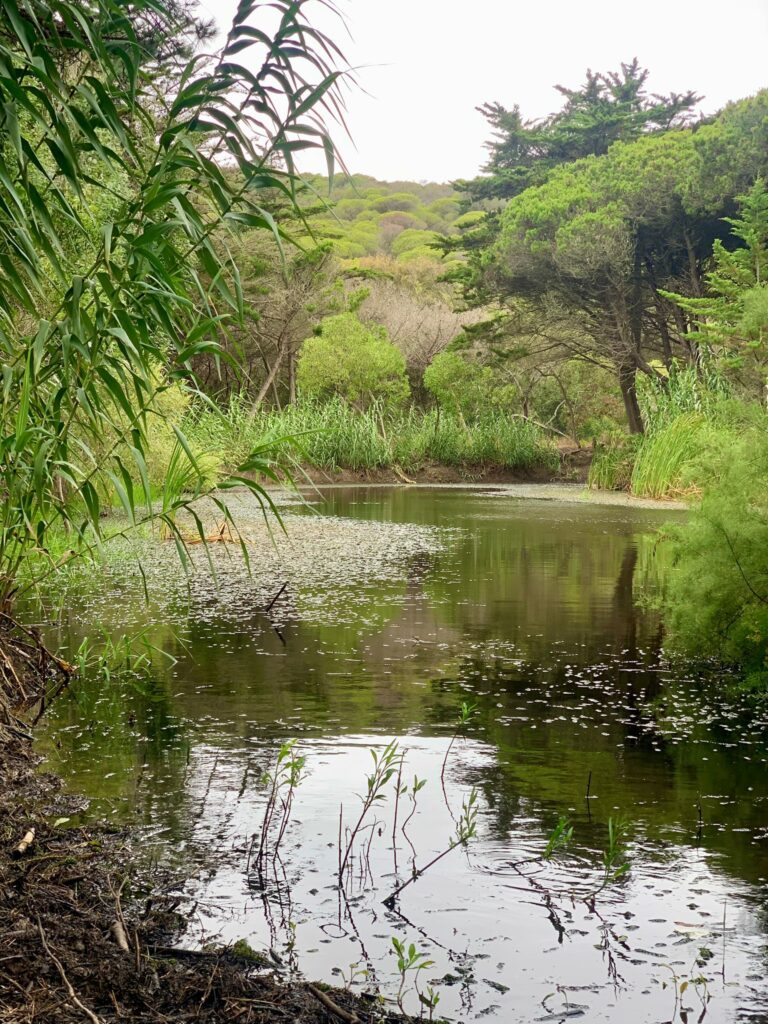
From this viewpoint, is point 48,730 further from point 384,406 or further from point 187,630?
point 384,406

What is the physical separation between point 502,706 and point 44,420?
9.04 feet

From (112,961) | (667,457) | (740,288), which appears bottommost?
(112,961)

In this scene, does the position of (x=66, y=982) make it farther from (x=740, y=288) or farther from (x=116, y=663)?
(x=740, y=288)

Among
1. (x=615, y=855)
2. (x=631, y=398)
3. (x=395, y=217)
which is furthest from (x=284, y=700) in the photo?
(x=395, y=217)

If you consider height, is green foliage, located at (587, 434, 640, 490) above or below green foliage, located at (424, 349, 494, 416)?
below

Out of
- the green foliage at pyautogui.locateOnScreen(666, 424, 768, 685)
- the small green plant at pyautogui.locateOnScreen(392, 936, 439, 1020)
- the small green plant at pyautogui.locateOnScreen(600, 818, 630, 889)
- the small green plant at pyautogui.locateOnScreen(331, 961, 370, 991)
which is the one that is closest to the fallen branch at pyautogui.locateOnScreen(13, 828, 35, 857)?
the small green plant at pyautogui.locateOnScreen(331, 961, 370, 991)

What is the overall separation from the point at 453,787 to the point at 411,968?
139 centimetres

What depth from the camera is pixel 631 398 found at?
2392 centimetres

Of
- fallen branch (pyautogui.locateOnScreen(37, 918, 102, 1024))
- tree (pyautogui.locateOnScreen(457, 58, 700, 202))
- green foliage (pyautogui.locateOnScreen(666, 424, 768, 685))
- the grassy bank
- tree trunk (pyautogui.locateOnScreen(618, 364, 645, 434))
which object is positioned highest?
tree (pyautogui.locateOnScreen(457, 58, 700, 202))

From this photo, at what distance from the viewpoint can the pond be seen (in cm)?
268

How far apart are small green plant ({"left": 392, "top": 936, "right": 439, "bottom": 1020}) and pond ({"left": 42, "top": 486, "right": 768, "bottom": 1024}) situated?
0.07 feet

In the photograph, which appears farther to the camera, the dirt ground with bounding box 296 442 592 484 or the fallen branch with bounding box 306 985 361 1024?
the dirt ground with bounding box 296 442 592 484

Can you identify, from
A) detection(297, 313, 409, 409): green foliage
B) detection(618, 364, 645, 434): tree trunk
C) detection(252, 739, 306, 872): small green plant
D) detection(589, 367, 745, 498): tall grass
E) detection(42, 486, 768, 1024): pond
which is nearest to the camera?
detection(42, 486, 768, 1024): pond

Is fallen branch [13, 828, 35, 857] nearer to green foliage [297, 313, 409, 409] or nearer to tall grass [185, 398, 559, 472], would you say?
tall grass [185, 398, 559, 472]
